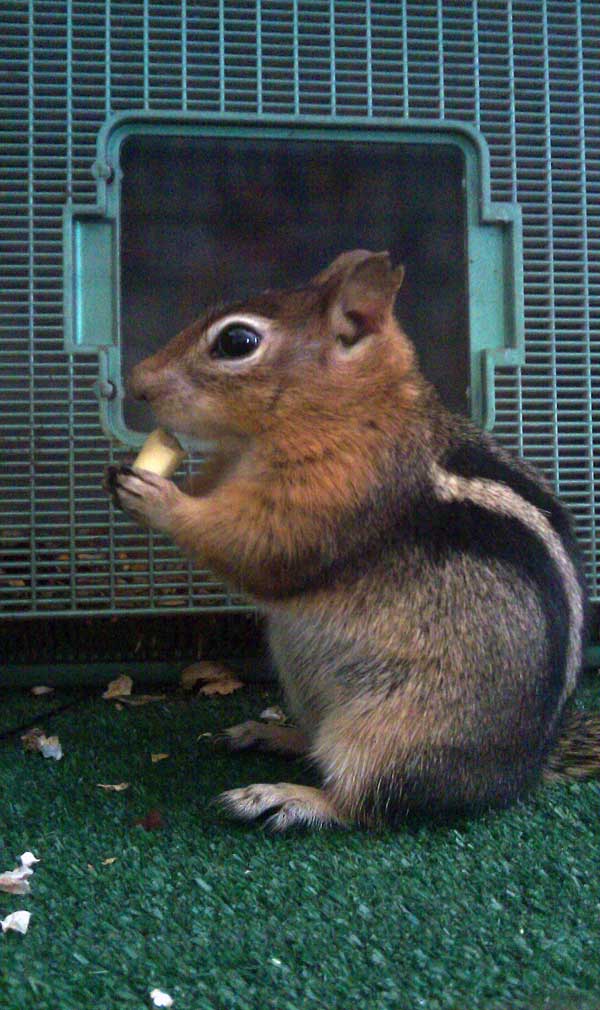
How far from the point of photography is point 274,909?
4.97 ft

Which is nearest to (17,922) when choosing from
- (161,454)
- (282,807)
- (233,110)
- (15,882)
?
(15,882)

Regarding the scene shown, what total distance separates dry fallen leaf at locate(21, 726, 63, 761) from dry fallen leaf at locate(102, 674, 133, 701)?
44 cm

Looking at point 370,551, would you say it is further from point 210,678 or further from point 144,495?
point 210,678

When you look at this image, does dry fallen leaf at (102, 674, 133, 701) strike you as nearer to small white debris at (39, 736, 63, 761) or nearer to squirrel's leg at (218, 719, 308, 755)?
small white debris at (39, 736, 63, 761)

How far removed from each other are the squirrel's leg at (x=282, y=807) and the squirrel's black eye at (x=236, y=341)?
96 cm

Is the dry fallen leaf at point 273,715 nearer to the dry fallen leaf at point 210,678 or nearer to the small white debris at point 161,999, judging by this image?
the dry fallen leaf at point 210,678

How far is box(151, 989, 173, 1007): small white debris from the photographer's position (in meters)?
1.21

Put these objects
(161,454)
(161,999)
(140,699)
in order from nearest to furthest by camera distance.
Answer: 1. (161,999)
2. (161,454)
3. (140,699)

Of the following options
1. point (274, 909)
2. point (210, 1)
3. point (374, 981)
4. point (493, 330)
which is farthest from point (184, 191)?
point (374, 981)

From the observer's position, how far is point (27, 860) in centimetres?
165

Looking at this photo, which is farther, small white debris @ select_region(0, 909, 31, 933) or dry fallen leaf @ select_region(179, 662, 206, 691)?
dry fallen leaf @ select_region(179, 662, 206, 691)

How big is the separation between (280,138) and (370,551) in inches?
57.1

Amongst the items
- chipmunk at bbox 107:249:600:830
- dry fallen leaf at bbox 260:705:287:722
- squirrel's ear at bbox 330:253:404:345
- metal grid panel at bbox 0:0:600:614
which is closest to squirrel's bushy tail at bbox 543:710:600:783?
chipmunk at bbox 107:249:600:830

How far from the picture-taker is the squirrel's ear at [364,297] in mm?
1985
